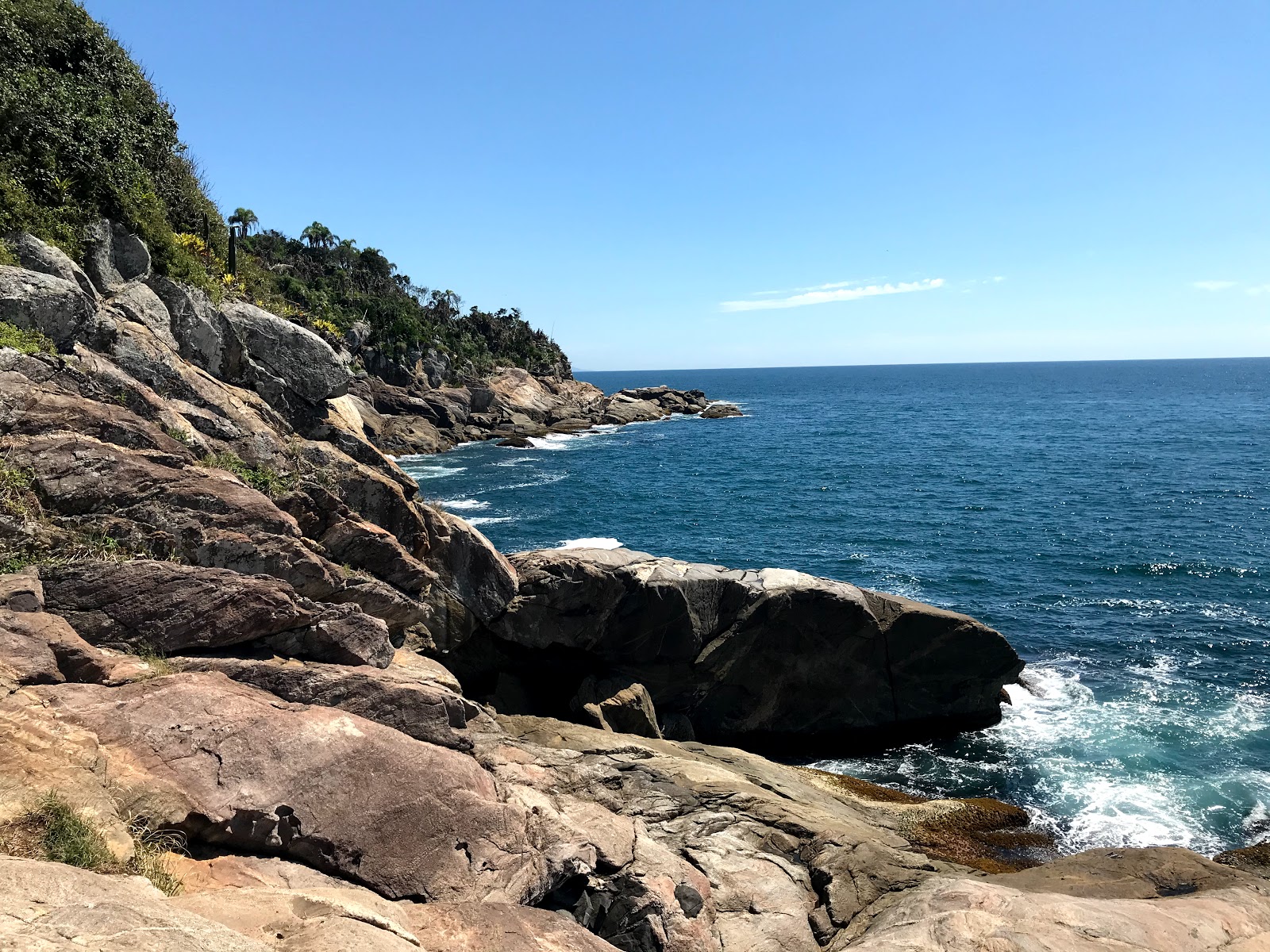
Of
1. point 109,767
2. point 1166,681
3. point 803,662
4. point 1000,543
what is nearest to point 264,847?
point 109,767

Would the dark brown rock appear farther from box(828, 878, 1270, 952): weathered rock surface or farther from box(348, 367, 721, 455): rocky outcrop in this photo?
box(348, 367, 721, 455): rocky outcrop

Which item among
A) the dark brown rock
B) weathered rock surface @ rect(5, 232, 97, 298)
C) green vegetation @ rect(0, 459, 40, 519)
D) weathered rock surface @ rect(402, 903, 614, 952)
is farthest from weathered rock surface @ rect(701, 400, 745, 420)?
weathered rock surface @ rect(402, 903, 614, 952)

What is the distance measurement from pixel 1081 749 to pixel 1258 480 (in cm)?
5389

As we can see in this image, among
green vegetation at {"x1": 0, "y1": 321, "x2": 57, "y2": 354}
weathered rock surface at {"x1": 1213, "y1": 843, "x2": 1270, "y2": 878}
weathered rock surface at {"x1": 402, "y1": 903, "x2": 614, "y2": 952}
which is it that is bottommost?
weathered rock surface at {"x1": 1213, "y1": 843, "x2": 1270, "y2": 878}

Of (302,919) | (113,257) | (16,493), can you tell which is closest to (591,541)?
(113,257)

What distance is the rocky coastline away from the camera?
8.72 m

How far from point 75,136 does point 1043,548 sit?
4871 cm

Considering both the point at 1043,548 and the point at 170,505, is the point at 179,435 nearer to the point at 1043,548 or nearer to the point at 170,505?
the point at 170,505

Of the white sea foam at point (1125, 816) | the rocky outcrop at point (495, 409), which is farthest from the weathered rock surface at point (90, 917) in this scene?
the rocky outcrop at point (495, 409)

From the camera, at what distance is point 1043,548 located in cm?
4497

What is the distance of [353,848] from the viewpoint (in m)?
10.1

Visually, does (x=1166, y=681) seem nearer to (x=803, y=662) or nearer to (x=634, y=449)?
(x=803, y=662)

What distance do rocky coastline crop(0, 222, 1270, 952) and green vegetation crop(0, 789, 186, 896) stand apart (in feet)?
0.12

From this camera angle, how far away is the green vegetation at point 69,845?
7.18 m
